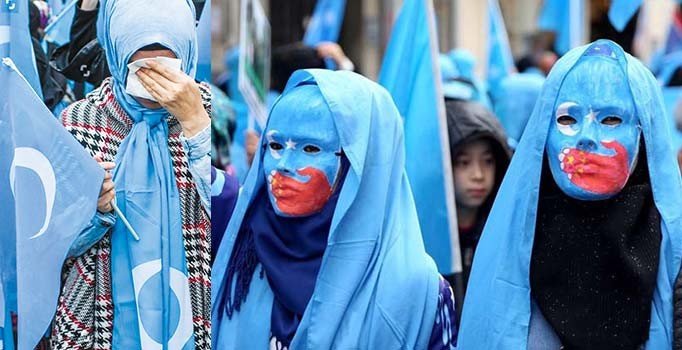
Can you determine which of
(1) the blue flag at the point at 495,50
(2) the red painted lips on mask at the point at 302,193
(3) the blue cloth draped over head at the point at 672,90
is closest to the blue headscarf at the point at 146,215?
(2) the red painted lips on mask at the point at 302,193

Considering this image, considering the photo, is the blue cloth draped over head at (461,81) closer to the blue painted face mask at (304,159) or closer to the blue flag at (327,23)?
the blue flag at (327,23)

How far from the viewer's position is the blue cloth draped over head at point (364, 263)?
4.07 m

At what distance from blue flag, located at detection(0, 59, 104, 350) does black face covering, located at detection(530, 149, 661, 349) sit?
121cm

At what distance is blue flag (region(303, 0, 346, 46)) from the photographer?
955cm

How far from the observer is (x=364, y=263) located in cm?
409

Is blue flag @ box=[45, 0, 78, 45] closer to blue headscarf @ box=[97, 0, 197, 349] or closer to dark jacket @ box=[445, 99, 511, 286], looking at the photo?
blue headscarf @ box=[97, 0, 197, 349]

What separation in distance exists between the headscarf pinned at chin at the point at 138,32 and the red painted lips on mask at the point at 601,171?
109 centimetres

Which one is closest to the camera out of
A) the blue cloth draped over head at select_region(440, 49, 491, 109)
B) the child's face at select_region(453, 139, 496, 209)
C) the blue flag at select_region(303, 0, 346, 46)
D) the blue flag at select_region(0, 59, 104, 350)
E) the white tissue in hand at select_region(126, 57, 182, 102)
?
the blue flag at select_region(0, 59, 104, 350)

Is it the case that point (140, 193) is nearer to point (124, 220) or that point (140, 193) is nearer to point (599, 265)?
point (124, 220)

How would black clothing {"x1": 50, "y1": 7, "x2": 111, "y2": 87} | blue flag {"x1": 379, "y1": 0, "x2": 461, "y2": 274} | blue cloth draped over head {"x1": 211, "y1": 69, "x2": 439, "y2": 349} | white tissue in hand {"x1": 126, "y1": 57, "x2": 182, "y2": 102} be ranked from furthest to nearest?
blue flag {"x1": 379, "y1": 0, "x2": 461, "y2": 274} → black clothing {"x1": 50, "y1": 7, "x2": 111, "y2": 87} → blue cloth draped over head {"x1": 211, "y1": 69, "x2": 439, "y2": 349} → white tissue in hand {"x1": 126, "y1": 57, "x2": 182, "y2": 102}

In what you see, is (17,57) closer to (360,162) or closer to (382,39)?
(360,162)

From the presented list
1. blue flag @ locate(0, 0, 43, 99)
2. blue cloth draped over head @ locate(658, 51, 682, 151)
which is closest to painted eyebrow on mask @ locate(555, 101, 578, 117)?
blue flag @ locate(0, 0, 43, 99)

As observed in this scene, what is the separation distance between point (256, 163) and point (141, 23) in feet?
2.04

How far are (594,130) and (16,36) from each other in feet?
5.28
